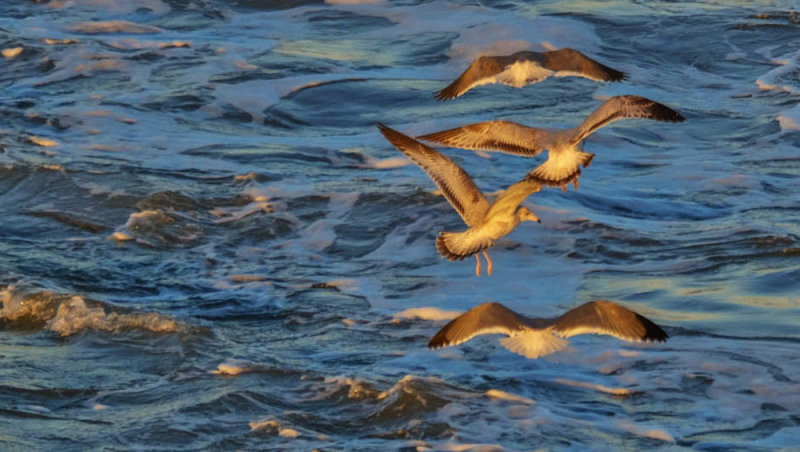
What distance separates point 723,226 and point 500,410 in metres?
3.53

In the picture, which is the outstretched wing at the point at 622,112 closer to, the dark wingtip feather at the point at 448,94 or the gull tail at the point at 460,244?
the gull tail at the point at 460,244

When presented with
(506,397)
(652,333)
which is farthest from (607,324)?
(506,397)

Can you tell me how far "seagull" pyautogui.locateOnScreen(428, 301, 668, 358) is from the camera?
21.5 ft

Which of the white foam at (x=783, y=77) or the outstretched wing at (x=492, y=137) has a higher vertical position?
the outstretched wing at (x=492, y=137)

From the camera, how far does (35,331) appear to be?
8.11 meters

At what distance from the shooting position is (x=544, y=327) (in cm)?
663

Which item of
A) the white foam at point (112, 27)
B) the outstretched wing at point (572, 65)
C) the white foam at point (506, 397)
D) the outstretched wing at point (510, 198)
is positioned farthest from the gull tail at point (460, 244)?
the white foam at point (112, 27)

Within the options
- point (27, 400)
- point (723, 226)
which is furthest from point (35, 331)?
point (723, 226)

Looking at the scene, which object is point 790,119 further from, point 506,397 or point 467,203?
point 506,397

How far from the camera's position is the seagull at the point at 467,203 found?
6820mm

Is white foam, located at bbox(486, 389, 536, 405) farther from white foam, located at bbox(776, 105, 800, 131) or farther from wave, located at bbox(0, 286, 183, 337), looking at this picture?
white foam, located at bbox(776, 105, 800, 131)

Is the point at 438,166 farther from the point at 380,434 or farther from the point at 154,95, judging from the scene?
the point at 154,95

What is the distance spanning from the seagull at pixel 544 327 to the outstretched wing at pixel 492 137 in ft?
3.46

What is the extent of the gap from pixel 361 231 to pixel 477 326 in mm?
3568
